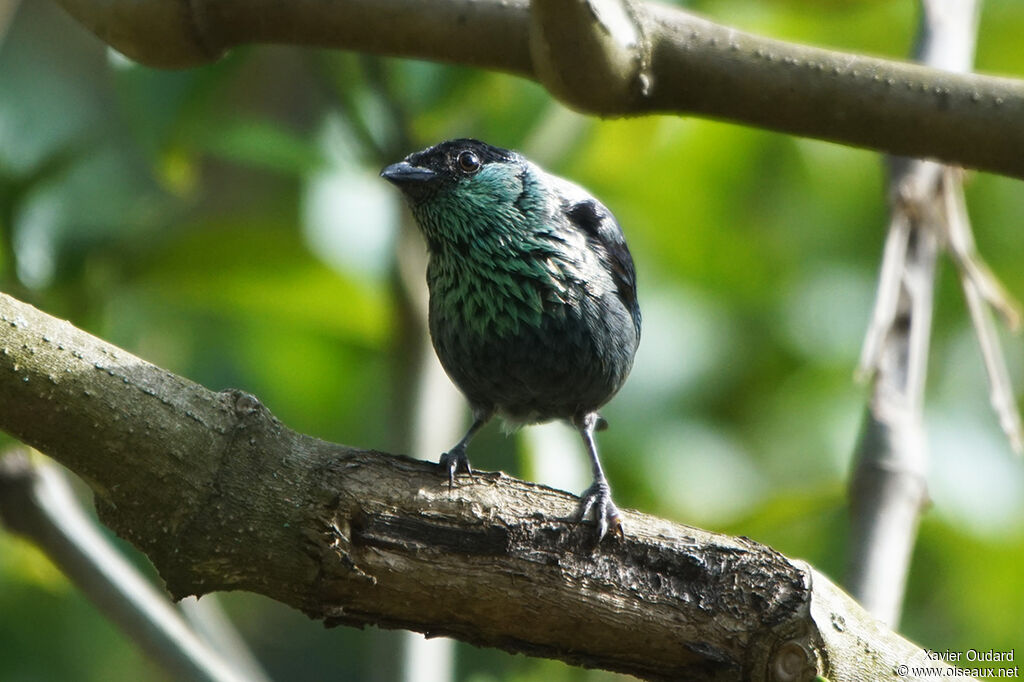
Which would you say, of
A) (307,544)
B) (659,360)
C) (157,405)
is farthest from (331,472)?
(659,360)

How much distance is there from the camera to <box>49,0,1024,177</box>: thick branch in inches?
100

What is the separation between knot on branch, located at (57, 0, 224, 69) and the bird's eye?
120cm

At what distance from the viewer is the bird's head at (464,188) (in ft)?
12.4

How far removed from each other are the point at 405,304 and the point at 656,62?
203cm

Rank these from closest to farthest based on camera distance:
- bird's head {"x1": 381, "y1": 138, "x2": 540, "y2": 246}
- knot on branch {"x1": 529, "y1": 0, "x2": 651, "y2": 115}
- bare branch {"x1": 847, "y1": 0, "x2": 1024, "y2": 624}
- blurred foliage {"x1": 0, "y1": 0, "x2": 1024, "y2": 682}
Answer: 1. knot on branch {"x1": 529, "y1": 0, "x2": 651, "y2": 115}
2. bare branch {"x1": 847, "y1": 0, "x2": 1024, "y2": 624}
3. bird's head {"x1": 381, "y1": 138, "x2": 540, "y2": 246}
4. blurred foliage {"x1": 0, "y1": 0, "x2": 1024, "y2": 682}

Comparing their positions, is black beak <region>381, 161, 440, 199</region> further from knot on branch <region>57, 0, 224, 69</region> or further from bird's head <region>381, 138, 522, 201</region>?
knot on branch <region>57, 0, 224, 69</region>

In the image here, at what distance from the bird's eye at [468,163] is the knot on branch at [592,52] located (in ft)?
4.20

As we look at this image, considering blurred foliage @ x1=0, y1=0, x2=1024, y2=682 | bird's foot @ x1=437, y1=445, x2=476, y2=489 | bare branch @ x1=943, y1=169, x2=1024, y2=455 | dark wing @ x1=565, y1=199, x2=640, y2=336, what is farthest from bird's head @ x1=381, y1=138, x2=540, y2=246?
bare branch @ x1=943, y1=169, x2=1024, y2=455

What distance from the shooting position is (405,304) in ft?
14.6

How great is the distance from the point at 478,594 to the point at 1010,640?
11.5 feet

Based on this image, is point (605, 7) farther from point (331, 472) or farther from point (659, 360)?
point (659, 360)

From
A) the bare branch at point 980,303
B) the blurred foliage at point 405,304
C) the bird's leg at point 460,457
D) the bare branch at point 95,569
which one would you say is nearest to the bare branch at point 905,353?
the bare branch at point 980,303

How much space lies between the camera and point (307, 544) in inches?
95.7

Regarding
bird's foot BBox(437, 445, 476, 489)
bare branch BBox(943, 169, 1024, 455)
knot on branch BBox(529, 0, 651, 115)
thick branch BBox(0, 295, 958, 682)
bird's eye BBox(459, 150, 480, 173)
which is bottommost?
thick branch BBox(0, 295, 958, 682)
